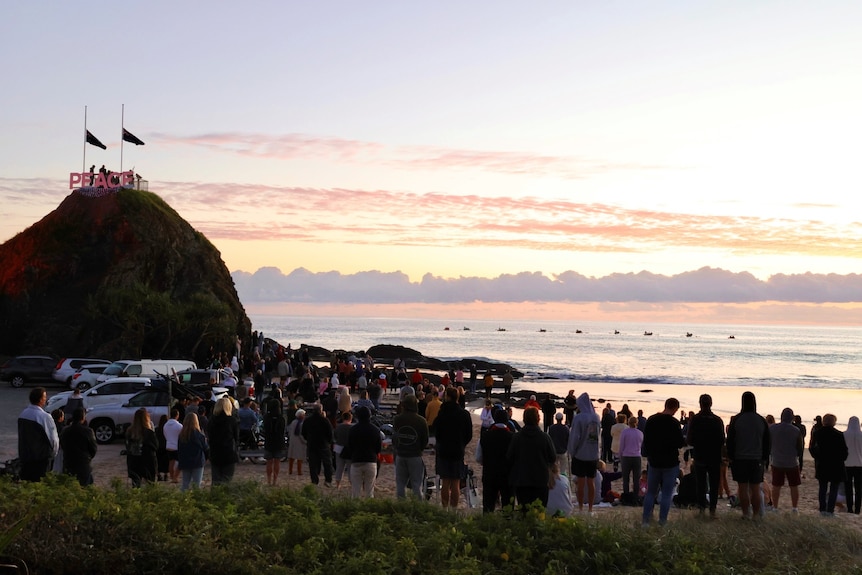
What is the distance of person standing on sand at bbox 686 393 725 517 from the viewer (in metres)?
12.1

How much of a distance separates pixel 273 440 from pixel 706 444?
818 cm

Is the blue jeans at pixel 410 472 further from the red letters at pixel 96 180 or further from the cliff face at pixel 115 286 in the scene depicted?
the red letters at pixel 96 180

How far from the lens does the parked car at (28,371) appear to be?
123 ft

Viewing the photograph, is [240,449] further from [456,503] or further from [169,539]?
[169,539]

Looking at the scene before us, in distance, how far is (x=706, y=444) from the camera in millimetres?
12297

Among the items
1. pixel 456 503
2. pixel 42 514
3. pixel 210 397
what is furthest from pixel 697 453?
pixel 210 397

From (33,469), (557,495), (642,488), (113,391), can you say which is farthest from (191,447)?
(113,391)

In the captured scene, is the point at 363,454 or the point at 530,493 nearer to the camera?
the point at 530,493

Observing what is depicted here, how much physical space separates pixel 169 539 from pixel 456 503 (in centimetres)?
563

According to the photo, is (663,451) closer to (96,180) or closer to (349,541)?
(349,541)

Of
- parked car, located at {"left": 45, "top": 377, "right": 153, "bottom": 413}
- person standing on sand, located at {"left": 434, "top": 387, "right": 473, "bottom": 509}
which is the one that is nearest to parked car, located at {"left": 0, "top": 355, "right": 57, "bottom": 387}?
parked car, located at {"left": 45, "top": 377, "right": 153, "bottom": 413}

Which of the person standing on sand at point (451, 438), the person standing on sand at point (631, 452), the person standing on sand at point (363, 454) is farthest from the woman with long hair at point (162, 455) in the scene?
the person standing on sand at point (631, 452)

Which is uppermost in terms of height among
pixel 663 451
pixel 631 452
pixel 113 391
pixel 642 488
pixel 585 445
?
pixel 663 451

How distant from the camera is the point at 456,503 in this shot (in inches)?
518
